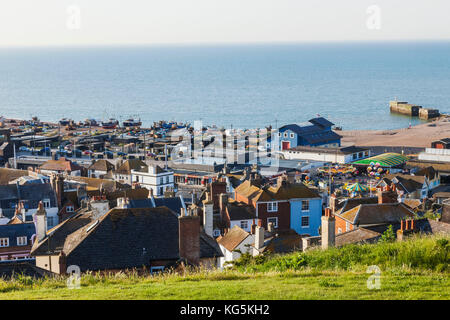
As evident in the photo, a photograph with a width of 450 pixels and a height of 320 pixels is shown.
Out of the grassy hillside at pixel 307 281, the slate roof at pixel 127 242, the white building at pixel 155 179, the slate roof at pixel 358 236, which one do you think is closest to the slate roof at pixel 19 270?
the slate roof at pixel 127 242

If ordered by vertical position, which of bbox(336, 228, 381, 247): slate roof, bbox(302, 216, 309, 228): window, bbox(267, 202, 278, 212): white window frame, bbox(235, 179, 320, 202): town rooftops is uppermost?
bbox(336, 228, 381, 247): slate roof

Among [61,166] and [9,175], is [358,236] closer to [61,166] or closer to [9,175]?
[9,175]

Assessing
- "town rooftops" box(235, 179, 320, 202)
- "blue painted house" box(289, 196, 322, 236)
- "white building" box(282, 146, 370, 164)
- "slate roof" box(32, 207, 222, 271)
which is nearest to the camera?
"slate roof" box(32, 207, 222, 271)

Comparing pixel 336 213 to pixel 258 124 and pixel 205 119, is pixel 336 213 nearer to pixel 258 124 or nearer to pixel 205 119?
pixel 258 124

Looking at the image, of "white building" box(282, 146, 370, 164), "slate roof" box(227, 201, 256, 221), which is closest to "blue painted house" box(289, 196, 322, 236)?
"slate roof" box(227, 201, 256, 221)

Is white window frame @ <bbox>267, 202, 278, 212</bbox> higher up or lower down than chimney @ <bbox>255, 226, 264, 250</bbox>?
lower down

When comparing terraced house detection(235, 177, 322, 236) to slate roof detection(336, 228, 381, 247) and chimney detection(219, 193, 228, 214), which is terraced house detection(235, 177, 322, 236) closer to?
chimney detection(219, 193, 228, 214)
